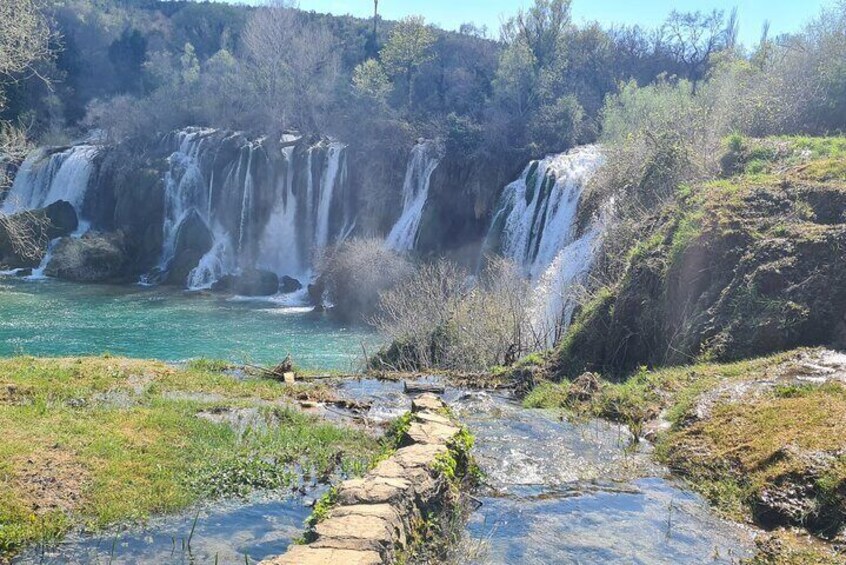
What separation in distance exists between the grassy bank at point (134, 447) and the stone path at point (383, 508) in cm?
141

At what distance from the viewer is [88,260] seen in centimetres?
4038

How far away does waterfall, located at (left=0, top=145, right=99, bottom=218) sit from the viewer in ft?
152

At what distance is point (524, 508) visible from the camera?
303 inches

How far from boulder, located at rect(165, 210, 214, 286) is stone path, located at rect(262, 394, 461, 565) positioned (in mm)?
33675

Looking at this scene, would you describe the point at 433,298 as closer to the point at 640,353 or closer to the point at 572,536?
the point at 640,353

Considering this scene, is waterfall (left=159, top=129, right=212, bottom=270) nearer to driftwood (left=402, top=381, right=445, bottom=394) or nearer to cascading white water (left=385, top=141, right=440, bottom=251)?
cascading white water (left=385, top=141, right=440, bottom=251)

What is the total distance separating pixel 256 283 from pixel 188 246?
19.9 feet

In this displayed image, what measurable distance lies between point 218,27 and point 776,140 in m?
70.4

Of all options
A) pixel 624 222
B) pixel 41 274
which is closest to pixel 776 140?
pixel 624 222

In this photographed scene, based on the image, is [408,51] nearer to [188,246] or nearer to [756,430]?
[188,246]

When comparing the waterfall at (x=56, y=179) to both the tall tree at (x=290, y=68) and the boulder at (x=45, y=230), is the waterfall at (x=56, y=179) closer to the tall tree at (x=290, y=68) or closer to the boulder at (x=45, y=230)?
the boulder at (x=45, y=230)

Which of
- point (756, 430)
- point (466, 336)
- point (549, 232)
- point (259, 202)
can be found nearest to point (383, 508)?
point (756, 430)

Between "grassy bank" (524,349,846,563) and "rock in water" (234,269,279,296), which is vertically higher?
"grassy bank" (524,349,846,563)

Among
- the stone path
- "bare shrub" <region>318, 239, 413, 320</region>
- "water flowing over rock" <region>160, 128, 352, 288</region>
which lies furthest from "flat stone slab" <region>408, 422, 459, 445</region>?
"water flowing over rock" <region>160, 128, 352, 288</region>
